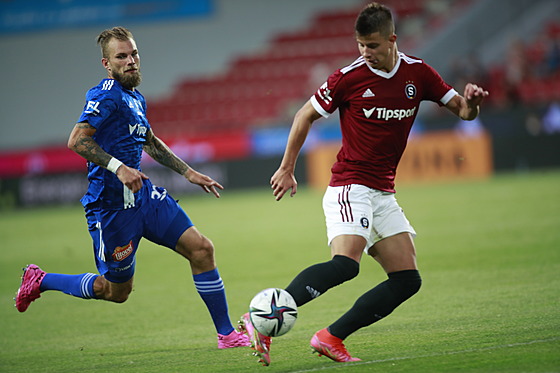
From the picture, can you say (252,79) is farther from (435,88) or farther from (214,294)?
(435,88)

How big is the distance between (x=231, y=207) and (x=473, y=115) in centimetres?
1349

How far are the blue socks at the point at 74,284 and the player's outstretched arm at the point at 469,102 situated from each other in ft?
9.79

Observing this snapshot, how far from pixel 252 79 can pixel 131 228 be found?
22.7 meters

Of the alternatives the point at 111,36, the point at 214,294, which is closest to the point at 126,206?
the point at 214,294

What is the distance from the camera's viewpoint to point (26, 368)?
5.63 meters

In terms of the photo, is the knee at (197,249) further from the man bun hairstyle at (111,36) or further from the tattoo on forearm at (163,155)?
the man bun hairstyle at (111,36)

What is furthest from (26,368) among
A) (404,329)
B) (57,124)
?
(57,124)

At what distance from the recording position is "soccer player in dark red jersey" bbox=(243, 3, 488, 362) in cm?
504

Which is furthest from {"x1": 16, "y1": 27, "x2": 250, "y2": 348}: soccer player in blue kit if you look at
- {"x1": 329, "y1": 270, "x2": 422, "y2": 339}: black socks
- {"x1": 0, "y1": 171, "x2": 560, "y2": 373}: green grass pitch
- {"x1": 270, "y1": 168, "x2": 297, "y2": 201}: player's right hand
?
{"x1": 329, "y1": 270, "x2": 422, "y2": 339}: black socks

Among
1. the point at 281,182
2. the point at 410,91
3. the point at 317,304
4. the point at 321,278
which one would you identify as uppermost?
the point at 410,91

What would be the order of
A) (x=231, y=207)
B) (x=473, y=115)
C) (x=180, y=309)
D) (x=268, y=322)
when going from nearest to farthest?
1. (x=268, y=322)
2. (x=473, y=115)
3. (x=180, y=309)
4. (x=231, y=207)

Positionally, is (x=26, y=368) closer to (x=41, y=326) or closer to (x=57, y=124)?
(x=41, y=326)

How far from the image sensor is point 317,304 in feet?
24.9

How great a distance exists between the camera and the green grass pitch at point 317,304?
5227mm
